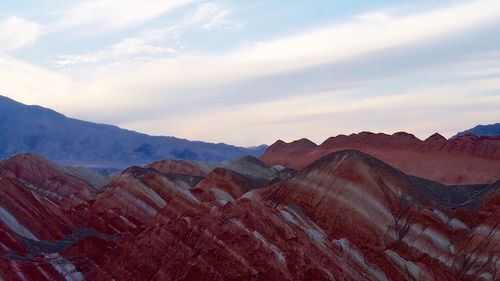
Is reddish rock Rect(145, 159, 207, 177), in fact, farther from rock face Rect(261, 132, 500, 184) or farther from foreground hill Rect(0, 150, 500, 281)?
foreground hill Rect(0, 150, 500, 281)

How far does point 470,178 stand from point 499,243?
2527 inches

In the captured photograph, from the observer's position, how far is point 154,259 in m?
43.4

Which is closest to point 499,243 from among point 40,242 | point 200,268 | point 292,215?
point 292,215

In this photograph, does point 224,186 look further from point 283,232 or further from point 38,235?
point 283,232

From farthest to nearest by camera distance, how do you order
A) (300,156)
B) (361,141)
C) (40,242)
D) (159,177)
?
(300,156), (361,141), (159,177), (40,242)

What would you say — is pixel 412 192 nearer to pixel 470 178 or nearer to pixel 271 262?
pixel 271 262

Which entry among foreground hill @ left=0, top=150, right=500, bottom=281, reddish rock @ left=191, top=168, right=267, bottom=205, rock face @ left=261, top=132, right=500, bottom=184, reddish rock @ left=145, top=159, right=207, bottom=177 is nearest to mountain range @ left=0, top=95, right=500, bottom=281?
foreground hill @ left=0, top=150, right=500, bottom=281

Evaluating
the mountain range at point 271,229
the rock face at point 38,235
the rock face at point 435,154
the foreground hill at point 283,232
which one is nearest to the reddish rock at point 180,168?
the rock face at point 435,154

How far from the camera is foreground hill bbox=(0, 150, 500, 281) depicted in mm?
39938

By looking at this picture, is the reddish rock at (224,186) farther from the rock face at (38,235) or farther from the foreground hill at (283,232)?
the rock face at (38,235)

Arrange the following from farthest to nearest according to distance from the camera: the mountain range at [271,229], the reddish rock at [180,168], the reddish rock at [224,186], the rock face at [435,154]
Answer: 1. the reddish rock at [180,168]
2. the rock face at [435,154]
3. the reddish rock at [224,186]
4. the mountain range at [271,229]

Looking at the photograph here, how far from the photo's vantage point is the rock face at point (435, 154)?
371ft

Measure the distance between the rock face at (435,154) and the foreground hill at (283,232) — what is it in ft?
162

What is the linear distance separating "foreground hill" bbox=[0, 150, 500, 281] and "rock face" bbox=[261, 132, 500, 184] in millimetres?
49492
